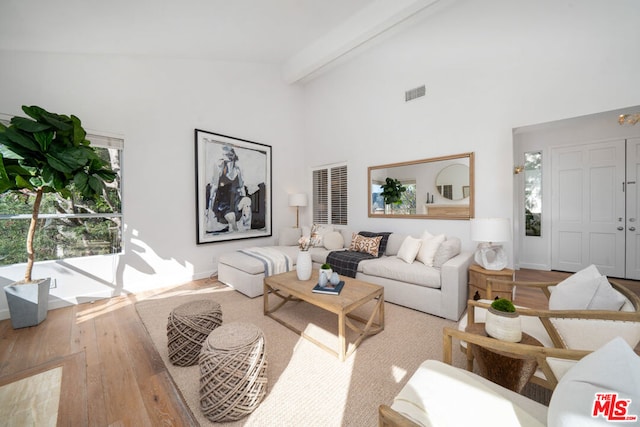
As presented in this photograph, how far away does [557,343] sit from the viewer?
1.34 meters

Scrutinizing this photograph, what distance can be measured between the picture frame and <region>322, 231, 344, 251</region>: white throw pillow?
1380 mm

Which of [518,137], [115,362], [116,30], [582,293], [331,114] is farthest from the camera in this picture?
[331,114]

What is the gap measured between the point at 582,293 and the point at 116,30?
16.0 feet

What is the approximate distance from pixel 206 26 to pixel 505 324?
4443mm

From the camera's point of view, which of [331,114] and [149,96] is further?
[331,114]

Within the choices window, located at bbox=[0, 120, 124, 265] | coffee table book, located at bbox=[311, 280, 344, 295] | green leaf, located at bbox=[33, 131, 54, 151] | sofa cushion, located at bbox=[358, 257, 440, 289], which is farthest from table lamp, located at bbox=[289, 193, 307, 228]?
green leaf, located at bbox=[33, 131, 54, 151]

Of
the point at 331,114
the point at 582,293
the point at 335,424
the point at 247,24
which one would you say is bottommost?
the point at 335,424

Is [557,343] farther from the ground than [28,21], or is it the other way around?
[28,21]

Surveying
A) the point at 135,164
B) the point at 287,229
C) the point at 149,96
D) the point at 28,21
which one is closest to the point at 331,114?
the point at 287,229

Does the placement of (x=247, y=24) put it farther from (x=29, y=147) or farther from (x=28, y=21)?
(x=29, y=147)

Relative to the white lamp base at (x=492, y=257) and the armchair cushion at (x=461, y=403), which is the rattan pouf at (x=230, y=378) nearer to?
the armchair cushion at (x=461, y=403)

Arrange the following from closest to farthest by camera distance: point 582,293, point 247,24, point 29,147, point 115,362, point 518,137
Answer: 1. point 582,293
2. point 115,362
3. point 29,147
4. point 247,24
5. point 518,137

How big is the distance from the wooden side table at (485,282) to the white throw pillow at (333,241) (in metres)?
2.08

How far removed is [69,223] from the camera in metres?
3.08
